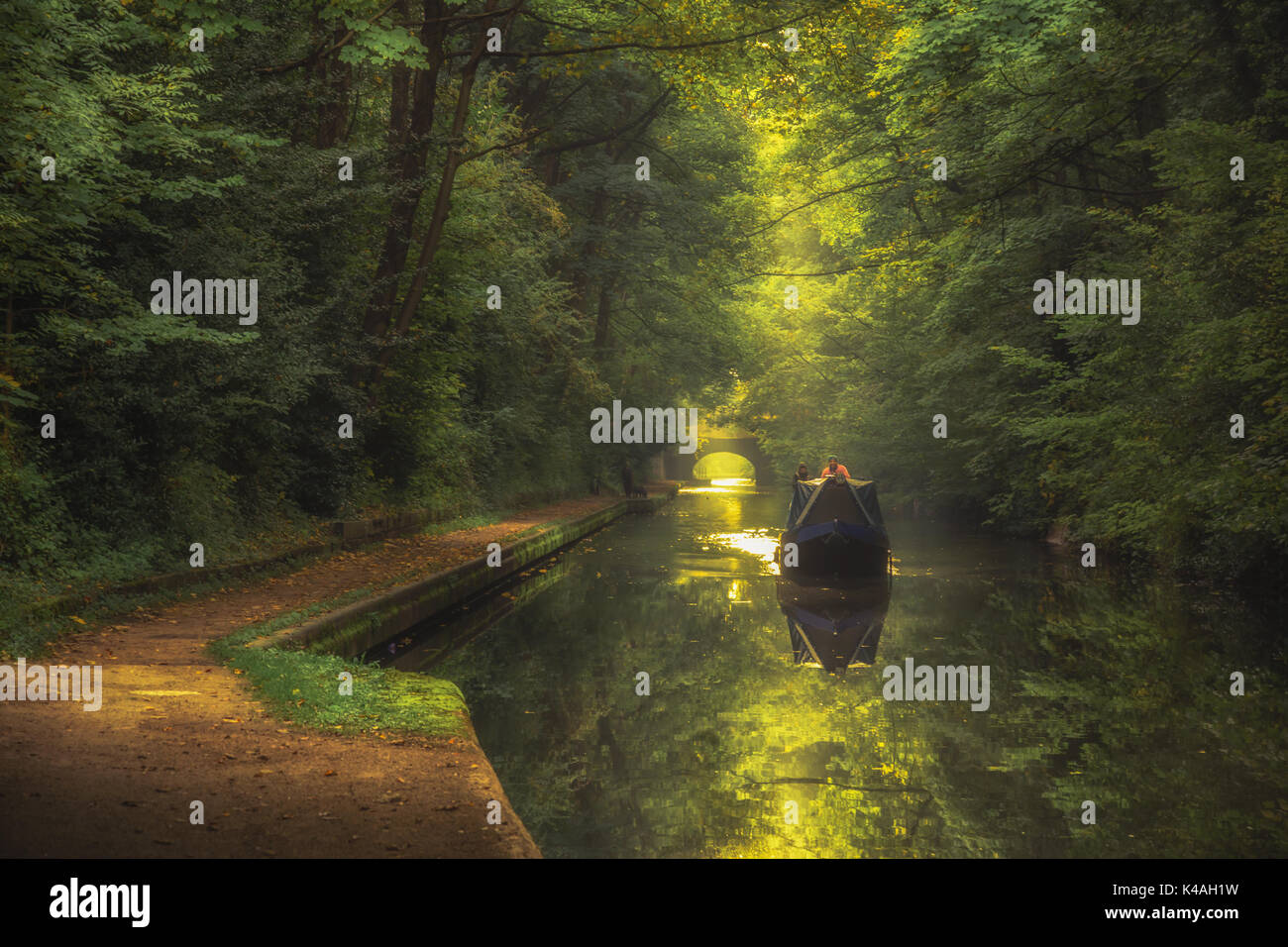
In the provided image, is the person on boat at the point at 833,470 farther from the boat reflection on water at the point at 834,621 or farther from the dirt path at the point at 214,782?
the dirt path at the point at 214,782

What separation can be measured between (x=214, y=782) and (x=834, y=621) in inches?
397

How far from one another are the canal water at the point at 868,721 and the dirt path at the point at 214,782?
0.76 m

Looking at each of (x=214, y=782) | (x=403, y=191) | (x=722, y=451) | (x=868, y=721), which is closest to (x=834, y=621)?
(x=868, y=721)

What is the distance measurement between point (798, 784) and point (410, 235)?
15793 mm

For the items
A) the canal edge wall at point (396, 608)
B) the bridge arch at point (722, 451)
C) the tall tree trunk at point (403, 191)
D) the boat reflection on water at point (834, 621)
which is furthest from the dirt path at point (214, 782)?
the bridge arch at point (722, 451)

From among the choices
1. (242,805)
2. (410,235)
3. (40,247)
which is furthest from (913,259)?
(242,805)

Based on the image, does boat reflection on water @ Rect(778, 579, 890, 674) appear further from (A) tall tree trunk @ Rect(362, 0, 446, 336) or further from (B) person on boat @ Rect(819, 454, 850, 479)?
(A) tall tree trunk @ Rect(362, 0, 446, 336)

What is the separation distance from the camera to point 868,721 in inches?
352

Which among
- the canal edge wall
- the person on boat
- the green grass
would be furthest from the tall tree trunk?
the green grass

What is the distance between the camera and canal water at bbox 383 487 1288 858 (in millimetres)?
6281

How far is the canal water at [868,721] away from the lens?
6.28 metres

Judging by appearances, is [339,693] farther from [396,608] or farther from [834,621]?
[834,621]

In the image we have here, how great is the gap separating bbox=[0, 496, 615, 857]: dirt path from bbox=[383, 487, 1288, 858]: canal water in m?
0.76

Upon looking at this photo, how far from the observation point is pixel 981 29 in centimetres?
2095
